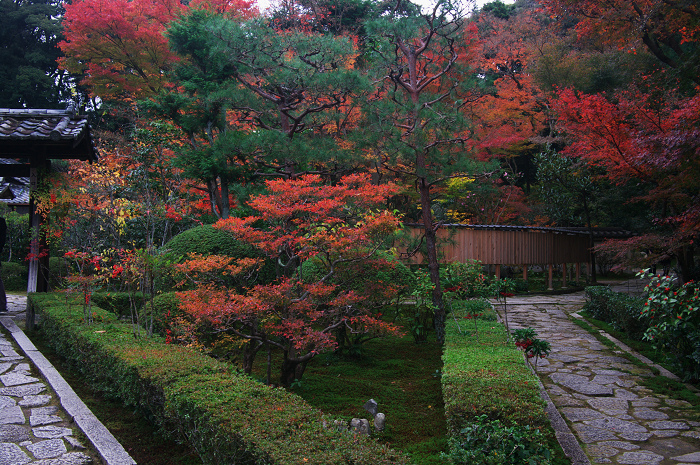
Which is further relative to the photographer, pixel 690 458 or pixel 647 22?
pixel 647 22

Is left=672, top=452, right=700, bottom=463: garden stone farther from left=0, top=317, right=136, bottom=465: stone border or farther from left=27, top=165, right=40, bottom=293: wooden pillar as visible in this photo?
left=27, top=165, right=40, bottom=293: wooden pillar

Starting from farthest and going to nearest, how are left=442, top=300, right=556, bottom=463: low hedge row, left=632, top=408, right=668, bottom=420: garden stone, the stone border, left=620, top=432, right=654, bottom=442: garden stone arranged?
left=632, top=408, right=668, bottom=420: garden stone < left=620, top=432, right=654, bottom=442: garden stone < the stone border < left=442, top=300, right=556, bottom=463: low hedge row

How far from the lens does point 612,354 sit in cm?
800

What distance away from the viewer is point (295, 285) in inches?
230

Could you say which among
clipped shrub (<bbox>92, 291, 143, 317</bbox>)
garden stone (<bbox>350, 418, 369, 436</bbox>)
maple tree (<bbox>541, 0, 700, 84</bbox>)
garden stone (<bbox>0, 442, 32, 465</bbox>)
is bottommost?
garden stone (<bbox>350, 418, 369, 436</bbox>)

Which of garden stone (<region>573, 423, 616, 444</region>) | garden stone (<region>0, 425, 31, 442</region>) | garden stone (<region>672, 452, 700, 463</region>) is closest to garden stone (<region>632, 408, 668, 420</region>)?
garden stone (<region>573, 423, 616, 444</region>)

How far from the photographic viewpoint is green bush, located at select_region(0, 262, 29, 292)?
14765 millimetres

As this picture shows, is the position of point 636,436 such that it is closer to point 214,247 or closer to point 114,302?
point 214,247

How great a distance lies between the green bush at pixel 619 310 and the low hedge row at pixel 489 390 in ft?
14.1

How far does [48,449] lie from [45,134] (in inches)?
257

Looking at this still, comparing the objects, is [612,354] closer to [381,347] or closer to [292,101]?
[381,347]

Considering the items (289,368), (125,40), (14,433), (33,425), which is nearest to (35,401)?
(33,425)

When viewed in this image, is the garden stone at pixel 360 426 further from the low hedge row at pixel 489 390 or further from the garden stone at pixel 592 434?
the garden stone at pixel 592 434

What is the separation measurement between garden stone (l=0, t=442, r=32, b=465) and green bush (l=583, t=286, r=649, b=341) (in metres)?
8.55
